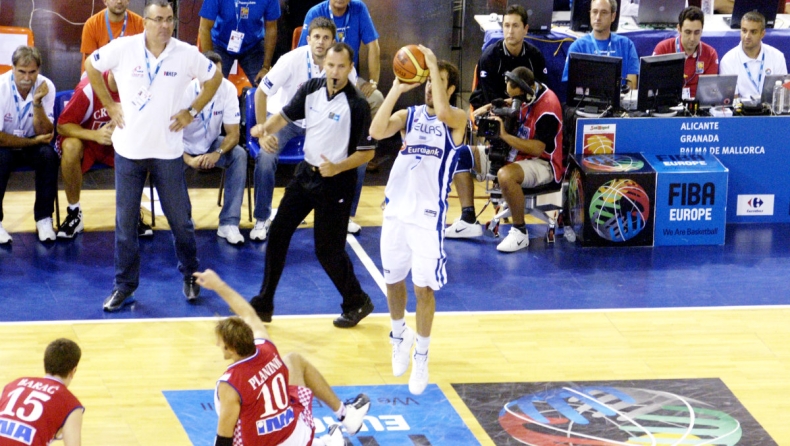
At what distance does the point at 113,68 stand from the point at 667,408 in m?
4.38

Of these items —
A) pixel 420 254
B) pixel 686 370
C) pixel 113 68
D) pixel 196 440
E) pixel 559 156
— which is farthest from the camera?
pixel 559 156

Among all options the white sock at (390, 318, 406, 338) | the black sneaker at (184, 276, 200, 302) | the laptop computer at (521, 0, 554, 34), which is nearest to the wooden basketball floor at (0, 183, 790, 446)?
the white sock at (390, 318, 406, 338)

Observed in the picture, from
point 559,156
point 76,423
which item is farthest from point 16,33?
Result: point 76,423

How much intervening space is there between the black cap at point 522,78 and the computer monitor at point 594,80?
35.4 inches

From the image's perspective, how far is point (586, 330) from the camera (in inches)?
319

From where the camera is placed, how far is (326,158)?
24.7 feet

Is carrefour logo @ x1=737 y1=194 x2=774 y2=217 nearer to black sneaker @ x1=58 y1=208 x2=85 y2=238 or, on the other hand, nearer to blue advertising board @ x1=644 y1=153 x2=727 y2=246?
blue advertising board @ x1=644 y1=153 x2=727 y2=246

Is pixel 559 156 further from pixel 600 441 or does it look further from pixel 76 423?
pixel 76 423

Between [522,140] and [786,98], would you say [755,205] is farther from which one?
[522,140]

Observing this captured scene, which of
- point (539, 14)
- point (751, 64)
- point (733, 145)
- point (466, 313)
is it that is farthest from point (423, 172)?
point (751, 64)

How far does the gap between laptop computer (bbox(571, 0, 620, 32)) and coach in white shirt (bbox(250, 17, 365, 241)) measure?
3625 mm

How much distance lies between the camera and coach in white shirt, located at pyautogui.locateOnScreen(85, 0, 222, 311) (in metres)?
7.87

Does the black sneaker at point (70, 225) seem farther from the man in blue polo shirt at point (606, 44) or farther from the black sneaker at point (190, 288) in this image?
the man in blue polo shirt at point (606, 44)

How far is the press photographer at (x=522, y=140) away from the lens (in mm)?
9859
